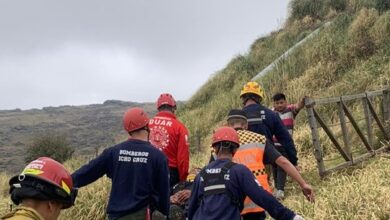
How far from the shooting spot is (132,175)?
4.84 m

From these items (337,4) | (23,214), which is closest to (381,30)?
(337,4)

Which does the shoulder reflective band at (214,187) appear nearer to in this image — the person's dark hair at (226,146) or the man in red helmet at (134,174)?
the person's dark hair at (226,146)

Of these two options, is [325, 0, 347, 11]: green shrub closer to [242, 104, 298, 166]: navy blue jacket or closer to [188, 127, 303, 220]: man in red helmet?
[242, 104, 298, 166]: navy blue jacket

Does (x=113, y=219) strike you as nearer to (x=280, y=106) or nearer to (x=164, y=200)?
(x=164, y=200)

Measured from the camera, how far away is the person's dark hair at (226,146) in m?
4.45

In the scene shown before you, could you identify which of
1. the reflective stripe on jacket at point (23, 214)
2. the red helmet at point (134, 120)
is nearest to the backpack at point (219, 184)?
the red helmet at point (134, 120)

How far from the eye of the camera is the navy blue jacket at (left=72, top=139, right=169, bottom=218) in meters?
4.82

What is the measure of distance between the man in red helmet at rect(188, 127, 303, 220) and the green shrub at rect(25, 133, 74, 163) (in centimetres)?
1750

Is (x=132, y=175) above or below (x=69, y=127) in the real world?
below

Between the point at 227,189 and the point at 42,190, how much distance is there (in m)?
1.93

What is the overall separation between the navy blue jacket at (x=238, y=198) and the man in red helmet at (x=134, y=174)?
599mm

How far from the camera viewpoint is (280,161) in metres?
4.96

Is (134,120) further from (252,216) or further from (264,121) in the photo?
(264,121)

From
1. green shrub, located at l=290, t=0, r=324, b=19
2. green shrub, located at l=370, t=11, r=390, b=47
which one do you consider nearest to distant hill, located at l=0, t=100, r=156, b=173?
green shrub, located at l=290, t=0, r=324, b=19
